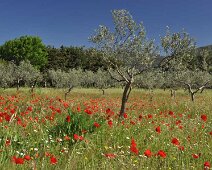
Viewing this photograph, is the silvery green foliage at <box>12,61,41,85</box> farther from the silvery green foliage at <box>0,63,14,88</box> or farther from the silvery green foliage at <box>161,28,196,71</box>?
Answer: the silvery green foliage at <box>161,28,196,71</box>

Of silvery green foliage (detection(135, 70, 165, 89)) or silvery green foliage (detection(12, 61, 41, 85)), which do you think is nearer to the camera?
silvery green foliage (detection(135, 70, 165, 89))

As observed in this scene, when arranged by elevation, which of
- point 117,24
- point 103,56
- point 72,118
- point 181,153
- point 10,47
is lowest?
point 181,153

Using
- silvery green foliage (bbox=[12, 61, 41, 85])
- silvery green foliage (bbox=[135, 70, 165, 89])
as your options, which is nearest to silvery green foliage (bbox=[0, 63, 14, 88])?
silvery green foliage (bbox=[12, 61, 41, 85])

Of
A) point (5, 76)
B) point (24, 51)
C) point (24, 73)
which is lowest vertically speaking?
point (5, 76)

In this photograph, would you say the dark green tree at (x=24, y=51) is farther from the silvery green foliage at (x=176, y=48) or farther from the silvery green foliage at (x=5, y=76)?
the silvery green foliage at (x=176, y=48)

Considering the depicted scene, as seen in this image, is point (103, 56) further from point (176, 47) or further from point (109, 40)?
point (176, 47)

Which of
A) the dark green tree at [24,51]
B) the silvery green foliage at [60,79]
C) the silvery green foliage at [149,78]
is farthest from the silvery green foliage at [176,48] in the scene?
the dark green tree at [24,51]

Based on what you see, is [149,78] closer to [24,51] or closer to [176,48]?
[176,48]

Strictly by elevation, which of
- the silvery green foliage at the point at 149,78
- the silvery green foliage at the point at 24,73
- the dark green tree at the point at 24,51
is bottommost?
the silvery green foliage at the point at 149,78

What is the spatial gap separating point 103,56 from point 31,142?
33.0ft

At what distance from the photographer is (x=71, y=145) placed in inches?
268

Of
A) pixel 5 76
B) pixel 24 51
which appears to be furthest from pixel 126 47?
pixel 24 51

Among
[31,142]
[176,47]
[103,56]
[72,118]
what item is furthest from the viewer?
[176,47]

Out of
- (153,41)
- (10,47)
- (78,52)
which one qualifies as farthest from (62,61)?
(153,41)
